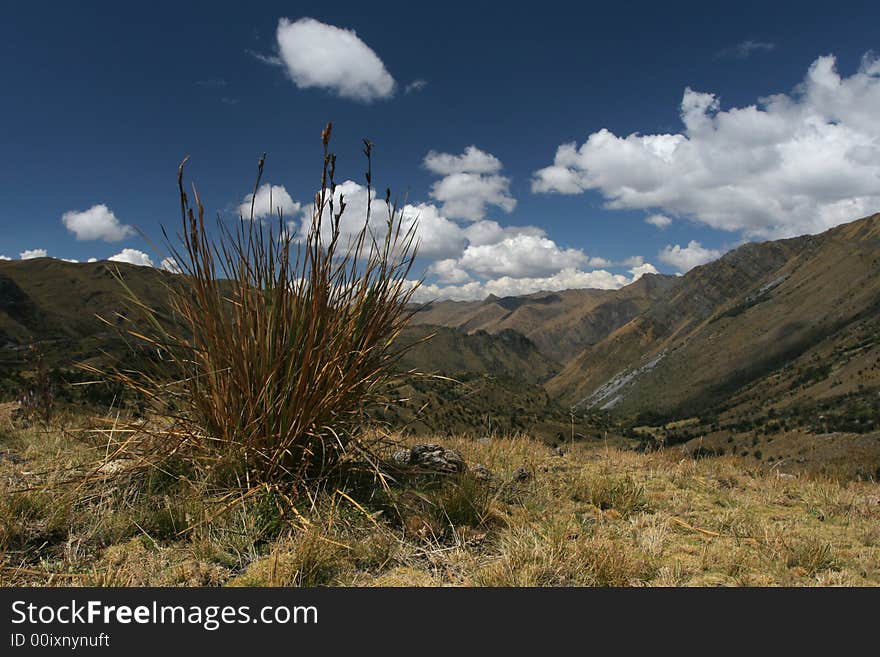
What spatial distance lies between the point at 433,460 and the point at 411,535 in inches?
50.9

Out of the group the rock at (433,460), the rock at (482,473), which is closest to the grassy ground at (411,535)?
the rock at (482,473)

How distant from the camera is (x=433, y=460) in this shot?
4.48 meters

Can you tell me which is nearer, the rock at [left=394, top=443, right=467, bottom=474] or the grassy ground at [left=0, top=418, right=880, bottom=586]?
the grassy ground at [left=0, top=418, right=880, bottom=586]

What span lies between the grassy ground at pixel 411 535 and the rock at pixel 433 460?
0.20 meters

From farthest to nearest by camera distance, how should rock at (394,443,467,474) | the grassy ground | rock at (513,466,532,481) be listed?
rock at (513,466,532,481)
rock at (394,443,467,474)
the grassy ground

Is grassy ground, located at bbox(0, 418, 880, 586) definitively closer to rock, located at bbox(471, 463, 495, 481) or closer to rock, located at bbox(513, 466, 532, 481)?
rock, located at bbox(471, 463, 495, 481)

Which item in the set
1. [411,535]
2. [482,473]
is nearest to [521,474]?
[482,473]

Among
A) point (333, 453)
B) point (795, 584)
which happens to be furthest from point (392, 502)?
point (795, 584)

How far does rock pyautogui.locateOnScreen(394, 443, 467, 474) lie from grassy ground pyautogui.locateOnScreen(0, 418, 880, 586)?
0.66 feet

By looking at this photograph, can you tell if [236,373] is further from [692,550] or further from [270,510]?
[692,550]

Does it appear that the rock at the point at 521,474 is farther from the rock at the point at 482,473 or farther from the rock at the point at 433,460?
the rock at the point at 433,460

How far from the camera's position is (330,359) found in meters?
3.45

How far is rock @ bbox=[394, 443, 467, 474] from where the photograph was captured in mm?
4383

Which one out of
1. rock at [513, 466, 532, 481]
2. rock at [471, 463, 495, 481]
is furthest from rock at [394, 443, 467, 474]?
rock at [513, 466, 532, 481]
